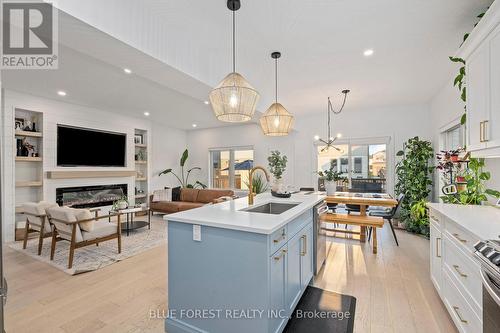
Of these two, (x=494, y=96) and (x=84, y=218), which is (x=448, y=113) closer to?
(x=494, y=96)

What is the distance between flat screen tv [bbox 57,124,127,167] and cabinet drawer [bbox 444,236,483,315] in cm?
654

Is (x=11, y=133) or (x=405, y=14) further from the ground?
(x=405, y=14)

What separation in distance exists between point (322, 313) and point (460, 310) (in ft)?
3.57

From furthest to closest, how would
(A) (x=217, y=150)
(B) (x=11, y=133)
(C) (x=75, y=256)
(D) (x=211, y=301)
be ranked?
(A) (x=217, y=150)
(B) (x=11, y=133)
(C) (x=75, y=256)
(D) (x=211, y=301)

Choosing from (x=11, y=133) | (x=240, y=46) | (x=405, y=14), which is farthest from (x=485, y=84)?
(x=11, y=133)

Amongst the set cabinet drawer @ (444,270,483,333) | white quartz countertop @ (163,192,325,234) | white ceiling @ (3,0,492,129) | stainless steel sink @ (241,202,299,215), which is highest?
white ceiling @ (3,0,492,129)

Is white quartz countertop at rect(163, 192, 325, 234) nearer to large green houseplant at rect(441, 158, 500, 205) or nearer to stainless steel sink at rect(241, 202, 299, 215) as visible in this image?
stainless steel sink at rect(241, 202, 299, 215)

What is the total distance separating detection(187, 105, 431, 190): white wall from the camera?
5.60 m

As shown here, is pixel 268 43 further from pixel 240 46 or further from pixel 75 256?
pixel 75 256

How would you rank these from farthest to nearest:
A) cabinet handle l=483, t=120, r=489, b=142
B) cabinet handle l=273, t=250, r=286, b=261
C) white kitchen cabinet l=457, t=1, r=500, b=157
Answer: cabinet handle l=483, t=120, r=489, b=142 → white kitchen cabinet l=457, t=1, r=500, b=157 → cabinet handle l=273, t=250, r=286, b=261

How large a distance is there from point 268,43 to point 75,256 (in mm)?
4079

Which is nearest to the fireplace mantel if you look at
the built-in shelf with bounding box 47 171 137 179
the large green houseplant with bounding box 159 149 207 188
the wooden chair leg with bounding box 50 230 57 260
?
the built-in shelf with bounding box 47 171 137 179

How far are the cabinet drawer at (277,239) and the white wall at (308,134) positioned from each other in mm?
4792

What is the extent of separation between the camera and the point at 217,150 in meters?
8.23
